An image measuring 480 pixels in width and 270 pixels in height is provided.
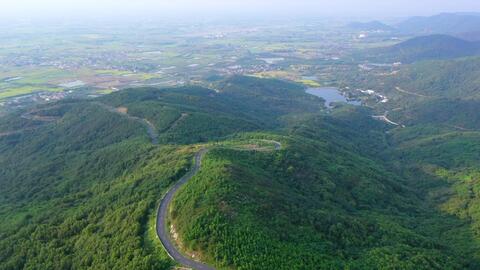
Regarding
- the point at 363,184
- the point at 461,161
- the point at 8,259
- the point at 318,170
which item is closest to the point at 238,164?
the point at 318,170

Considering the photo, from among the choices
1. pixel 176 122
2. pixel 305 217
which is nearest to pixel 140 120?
pixel 176 122

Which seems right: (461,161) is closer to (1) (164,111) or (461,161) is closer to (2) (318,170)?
(2) (318,170)

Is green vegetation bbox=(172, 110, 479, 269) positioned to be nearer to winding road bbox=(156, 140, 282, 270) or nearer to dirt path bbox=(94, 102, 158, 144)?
winding road bbox=(156, 140, 282, 270)

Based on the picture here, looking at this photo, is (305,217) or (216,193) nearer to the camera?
(216,193)

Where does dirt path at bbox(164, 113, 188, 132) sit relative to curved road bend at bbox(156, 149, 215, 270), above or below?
below

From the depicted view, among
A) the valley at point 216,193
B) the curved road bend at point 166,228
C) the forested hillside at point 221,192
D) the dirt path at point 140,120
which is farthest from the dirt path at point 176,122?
the curved road bend at point 166,228

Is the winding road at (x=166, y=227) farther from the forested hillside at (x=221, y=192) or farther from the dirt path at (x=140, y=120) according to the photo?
the dirt path at (x=140, y=120)

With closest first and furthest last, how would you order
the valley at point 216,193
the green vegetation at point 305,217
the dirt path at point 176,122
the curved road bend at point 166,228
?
the curved road bend at point 166,228 → the green vegetation at point 305,217 → the valley at point 216,193 → the dirt path at point 176,122

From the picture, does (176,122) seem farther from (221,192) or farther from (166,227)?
(166,227)

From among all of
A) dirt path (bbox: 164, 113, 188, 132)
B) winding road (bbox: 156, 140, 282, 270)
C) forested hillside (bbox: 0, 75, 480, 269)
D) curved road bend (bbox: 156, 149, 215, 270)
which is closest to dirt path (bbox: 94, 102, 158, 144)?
forested hillside (bbox: 0, 75, 480, 269)
